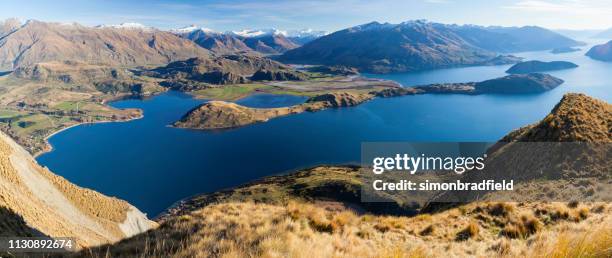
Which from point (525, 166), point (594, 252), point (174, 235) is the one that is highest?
point (594, 252)

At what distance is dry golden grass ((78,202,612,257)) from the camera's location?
8502 millimetres

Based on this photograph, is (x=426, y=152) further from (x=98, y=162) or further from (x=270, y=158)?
(x=98, y=162)

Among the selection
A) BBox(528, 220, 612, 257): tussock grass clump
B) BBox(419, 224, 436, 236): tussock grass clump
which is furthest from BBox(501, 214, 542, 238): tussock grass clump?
BBox(528, 220, 612, 257): tussock grass clump

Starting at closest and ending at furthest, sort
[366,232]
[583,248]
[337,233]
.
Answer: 1. [583,248]
2. [337,233]
3. [366,232]

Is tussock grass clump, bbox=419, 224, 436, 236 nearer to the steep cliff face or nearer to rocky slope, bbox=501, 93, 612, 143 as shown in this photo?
the steep cliff face

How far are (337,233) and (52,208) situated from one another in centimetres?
2507

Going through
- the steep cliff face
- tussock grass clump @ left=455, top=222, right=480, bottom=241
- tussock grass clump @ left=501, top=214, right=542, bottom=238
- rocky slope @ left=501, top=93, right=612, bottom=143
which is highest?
rocky slope @ left=501, top=93, right=612, bottom=143

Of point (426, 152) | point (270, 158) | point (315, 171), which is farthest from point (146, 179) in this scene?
point (426, 152)

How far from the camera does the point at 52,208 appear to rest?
26859 millimetres

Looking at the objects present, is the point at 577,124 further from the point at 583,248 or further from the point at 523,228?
the point at 583,248

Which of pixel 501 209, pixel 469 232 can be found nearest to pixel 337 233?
pixel 469 232

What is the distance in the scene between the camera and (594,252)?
509 centimetres

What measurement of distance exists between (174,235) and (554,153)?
3124 cm

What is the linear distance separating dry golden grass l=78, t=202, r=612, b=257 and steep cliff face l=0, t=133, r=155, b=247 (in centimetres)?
1094
